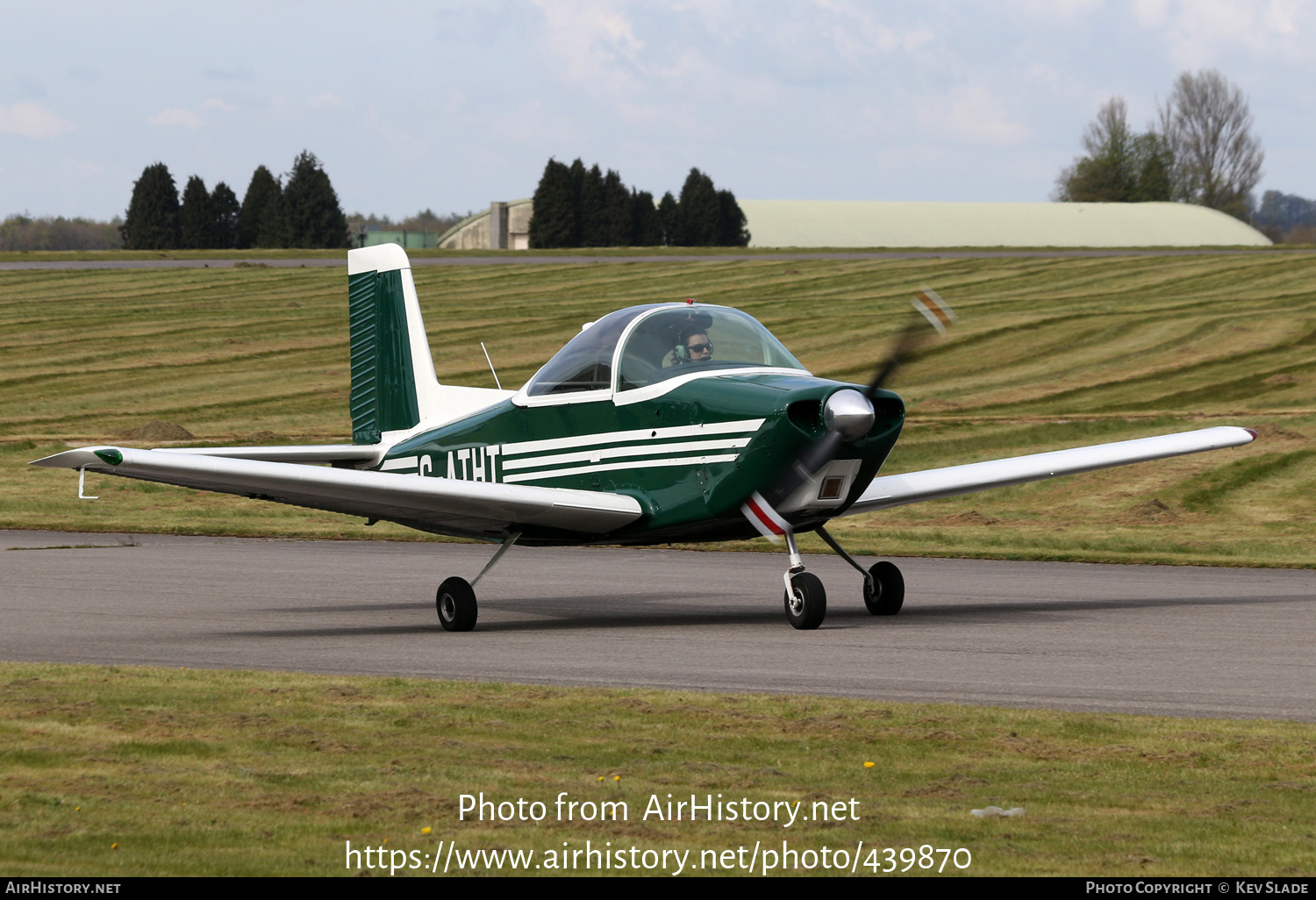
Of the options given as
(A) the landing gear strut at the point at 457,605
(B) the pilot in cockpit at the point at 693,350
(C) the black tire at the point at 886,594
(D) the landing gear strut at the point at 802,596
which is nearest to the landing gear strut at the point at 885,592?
(C) the black tire at the point at 886,594

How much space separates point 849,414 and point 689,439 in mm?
A: 1541

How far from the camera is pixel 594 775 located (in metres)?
6.25

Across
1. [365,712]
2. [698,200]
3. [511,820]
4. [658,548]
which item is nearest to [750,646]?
[365,712]

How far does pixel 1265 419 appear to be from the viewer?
27.0 m

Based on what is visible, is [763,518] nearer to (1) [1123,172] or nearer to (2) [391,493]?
(2) [391,493]

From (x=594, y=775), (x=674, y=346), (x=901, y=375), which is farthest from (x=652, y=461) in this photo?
(x=901, y=375)

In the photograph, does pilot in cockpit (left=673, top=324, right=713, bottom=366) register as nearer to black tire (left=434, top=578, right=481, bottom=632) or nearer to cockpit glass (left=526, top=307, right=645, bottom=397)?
cockpit glass (left=526, top=307, right=645, bottom=397)

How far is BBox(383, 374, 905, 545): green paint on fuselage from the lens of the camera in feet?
36.5

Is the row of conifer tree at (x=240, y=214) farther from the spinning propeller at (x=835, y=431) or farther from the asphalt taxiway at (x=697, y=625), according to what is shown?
the spinning propeller at (x=835, y=431)

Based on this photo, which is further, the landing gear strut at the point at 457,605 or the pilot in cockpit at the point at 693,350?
the pilot in cockpit at the point at 693,350

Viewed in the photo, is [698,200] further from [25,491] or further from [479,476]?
[479,476]

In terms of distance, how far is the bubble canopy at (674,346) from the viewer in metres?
12.2

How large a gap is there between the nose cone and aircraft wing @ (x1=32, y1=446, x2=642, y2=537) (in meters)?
1.97

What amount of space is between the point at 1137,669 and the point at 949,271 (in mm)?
50651
